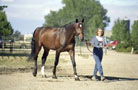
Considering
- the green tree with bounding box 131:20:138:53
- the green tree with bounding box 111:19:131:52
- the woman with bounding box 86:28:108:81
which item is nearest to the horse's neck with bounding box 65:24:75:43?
the woman with bounding box 86:28:108:81

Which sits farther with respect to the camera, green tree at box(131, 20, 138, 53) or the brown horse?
green tree at box(131, 20, 138, 53)

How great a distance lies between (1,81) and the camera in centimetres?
1103

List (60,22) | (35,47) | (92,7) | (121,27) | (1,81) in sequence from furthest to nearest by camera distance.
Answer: (60,22) → (92,7) → (121,27) → (35,47) → (1,81)

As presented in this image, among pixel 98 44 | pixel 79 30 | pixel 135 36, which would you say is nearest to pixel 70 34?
pixel 79 30

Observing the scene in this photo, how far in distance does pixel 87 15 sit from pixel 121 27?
37.7 m

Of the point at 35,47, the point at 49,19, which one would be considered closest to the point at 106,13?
the point at 49,19

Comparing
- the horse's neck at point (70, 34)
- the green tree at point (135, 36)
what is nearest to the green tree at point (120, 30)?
the green tree at point (135, 36)

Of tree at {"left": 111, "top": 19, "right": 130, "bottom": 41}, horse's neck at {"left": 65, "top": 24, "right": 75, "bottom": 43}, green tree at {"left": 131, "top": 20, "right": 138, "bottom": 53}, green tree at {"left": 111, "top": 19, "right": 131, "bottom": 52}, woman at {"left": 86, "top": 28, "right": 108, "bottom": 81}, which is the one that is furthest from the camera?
tree at {"left": 111, "top": 19, "right": 130, "bottom": 41}

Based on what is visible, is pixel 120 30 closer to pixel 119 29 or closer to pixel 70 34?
pixel 119 29

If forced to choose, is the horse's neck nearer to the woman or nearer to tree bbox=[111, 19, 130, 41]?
the woman

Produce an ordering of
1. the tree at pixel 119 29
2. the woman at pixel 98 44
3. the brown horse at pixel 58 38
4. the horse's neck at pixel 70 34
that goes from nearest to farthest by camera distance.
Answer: the woman at pixel 98 44
the brown horse at pixel 58 38
the horse's neck at pixel 70 34
the tree at pixel 119 29

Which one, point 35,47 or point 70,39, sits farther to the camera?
point 35,47

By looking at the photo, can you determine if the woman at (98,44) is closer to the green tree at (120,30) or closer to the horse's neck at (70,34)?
the horse's neck at (70,34)

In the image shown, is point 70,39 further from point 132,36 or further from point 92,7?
point 92,7
